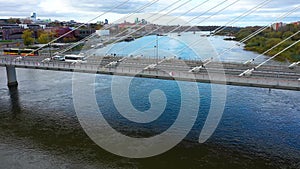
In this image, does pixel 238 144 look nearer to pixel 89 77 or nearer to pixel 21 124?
pixel 21 124

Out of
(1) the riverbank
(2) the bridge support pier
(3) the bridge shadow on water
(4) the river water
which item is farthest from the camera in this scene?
(1) the riverbank

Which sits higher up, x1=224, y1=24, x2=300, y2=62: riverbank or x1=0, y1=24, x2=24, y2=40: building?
x1=0, y1=24, x2=24, y2=40: building

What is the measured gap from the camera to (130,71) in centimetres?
1217

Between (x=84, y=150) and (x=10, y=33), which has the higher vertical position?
(x=10, y=33)

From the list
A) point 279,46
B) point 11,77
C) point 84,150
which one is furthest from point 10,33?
point 84,150

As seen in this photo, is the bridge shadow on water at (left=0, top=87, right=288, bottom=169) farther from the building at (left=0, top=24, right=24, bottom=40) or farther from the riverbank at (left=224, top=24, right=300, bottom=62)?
the building at (left=0, top=24, right=24, bottom=40)

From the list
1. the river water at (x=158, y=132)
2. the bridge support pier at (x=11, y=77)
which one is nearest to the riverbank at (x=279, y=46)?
the river water at (x=158, y=132)

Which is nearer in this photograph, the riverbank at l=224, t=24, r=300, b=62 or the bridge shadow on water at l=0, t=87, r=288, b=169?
the bridge shadow on water at l=0, t=87, r=288, b=169

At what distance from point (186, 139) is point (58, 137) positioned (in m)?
4.93

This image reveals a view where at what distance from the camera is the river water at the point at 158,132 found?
9.12 metres

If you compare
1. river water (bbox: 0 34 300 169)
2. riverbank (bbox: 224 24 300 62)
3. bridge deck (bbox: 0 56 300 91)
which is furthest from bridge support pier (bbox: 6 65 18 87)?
riverbank (bbox: 224 24 300 62)

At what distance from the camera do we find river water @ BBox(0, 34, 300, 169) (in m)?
9.12

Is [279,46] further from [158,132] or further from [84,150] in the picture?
[84,150]

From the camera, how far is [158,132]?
11.5 metres
